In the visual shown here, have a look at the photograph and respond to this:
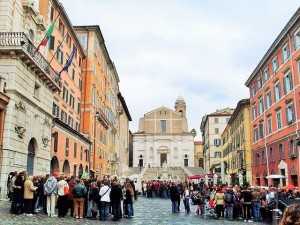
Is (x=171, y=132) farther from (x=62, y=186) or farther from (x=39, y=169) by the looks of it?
(x=62, y=186)

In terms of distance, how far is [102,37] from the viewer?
51281mm

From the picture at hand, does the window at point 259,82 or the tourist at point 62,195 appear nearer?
the tourist at point 62,195

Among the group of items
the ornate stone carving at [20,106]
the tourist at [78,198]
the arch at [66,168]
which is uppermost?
the ornate stone carving at [20,106]

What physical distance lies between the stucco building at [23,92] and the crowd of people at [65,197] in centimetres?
260

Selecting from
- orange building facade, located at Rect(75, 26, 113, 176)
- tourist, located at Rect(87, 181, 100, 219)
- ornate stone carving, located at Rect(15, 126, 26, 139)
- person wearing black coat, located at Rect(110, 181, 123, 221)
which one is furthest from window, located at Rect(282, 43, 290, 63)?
ornate stone carving, located at Rect(15, 126, 26, 139)

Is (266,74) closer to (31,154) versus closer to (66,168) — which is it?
(66,168)

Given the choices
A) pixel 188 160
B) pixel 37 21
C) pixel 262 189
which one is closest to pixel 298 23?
pixel 262 189

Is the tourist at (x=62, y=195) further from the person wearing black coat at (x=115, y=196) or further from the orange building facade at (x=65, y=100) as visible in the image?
the orange building facade at (x=65, y=100)

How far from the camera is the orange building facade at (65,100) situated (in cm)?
3144

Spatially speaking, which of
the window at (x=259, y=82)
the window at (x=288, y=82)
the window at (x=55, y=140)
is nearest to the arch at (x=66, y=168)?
the window at (x=55, y=140)

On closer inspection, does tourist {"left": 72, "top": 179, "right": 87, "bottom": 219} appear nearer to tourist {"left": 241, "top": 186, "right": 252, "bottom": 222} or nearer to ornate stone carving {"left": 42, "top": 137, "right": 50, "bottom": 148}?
tourist {"left": 241, "top": 186, "right": 252, "bottom": 222}

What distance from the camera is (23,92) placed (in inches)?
870

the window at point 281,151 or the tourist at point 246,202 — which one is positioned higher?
the window at point 281,151

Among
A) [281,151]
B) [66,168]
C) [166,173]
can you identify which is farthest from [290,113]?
[166,173]
